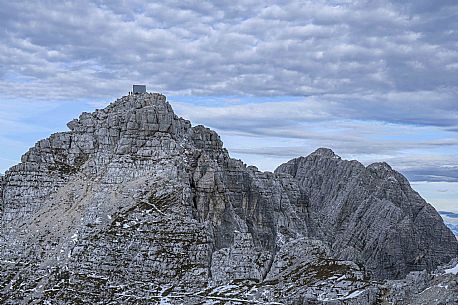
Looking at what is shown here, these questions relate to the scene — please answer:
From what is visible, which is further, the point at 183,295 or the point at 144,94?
the point at 144,94

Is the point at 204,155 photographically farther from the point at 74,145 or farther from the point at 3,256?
the point at 3,256

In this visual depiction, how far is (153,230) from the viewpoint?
6240 inches

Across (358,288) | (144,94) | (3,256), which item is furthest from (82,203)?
(358,288)

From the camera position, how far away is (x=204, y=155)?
17600 centimetres

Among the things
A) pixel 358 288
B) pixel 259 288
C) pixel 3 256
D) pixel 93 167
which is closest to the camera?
pixel 358 288

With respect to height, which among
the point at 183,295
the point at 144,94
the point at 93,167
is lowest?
the point at 183,295

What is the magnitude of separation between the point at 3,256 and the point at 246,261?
Result: 183 ft

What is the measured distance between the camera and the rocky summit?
144 meters

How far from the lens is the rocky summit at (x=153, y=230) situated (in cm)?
14425

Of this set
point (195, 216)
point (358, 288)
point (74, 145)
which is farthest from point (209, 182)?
point (358, 288)

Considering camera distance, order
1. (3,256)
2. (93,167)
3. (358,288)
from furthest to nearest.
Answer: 1. (93,167)
2. (3,256)
3. (358,288)

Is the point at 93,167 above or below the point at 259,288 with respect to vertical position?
above

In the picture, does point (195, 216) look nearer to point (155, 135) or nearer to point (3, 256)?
point (155, 135)

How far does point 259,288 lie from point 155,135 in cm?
4894
